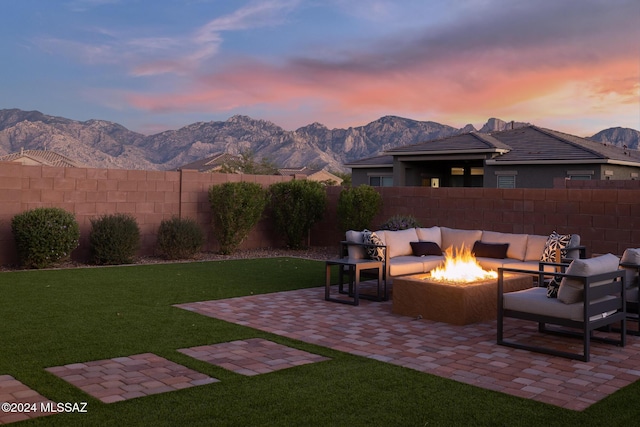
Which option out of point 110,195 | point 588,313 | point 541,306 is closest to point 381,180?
point 110,195

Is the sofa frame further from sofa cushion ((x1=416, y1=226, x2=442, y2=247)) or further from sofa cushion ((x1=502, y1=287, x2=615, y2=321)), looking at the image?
sofa cushion ((x1=416, y1=226, x2=442, y2=247))

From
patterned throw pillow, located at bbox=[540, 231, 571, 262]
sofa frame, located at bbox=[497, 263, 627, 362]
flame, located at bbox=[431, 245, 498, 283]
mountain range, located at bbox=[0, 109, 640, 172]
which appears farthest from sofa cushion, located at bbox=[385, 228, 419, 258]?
mountain range, located at bbox=[0, 109, 640, 172]

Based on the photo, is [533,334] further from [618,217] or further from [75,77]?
[75,77]

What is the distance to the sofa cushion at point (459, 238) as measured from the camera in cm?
1137

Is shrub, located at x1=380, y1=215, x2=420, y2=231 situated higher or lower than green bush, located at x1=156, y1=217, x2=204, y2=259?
higher

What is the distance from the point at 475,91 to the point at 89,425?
22.9 metres

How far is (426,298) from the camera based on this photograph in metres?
8.14

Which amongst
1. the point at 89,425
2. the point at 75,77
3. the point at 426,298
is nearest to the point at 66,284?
the point at 426,298

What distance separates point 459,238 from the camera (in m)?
11.5

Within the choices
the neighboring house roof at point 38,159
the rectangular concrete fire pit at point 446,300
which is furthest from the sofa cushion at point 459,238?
the neighboring house roof at point 38,159

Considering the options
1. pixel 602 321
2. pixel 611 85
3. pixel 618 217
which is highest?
pixel 611 85

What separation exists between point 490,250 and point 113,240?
7.88 meters

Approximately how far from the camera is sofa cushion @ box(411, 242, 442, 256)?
36.1ft

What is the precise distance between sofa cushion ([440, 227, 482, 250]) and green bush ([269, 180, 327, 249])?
19.3 feet
